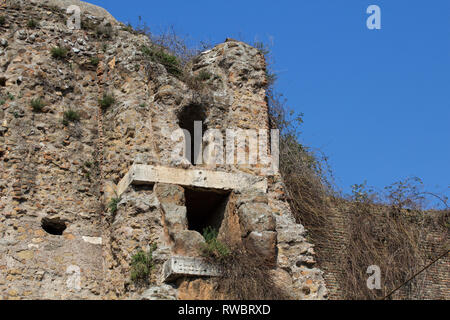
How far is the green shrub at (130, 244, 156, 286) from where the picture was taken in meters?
11.7

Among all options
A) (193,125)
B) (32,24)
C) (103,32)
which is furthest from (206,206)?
(32,24)

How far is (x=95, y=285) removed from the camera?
12.5 metres

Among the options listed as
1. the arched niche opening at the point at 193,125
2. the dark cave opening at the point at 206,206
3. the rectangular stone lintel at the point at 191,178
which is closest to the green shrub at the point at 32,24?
the arched niche opening at the point at 193,125

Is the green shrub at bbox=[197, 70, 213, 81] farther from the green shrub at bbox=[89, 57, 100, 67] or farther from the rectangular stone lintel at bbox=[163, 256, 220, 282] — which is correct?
the rectangular stone lintel at bbox=[163, 256, 220, 282]

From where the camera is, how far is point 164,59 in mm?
14469

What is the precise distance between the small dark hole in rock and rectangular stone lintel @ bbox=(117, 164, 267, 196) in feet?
3.36

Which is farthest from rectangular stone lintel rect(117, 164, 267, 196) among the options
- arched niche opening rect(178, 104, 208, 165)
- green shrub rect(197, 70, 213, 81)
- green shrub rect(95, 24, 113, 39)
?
green shrub rect(95, 24, 113, 39)

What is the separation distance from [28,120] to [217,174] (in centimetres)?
331

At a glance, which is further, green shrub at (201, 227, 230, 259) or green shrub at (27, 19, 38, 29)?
green shrub at (27, 19, 38, 29)

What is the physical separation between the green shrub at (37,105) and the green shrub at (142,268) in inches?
137

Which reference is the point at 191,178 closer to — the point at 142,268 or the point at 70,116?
the point at 142,268

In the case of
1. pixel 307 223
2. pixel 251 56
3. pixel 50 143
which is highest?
pixel 251 56

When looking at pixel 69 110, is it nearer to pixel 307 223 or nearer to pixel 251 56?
pixel 251 56
